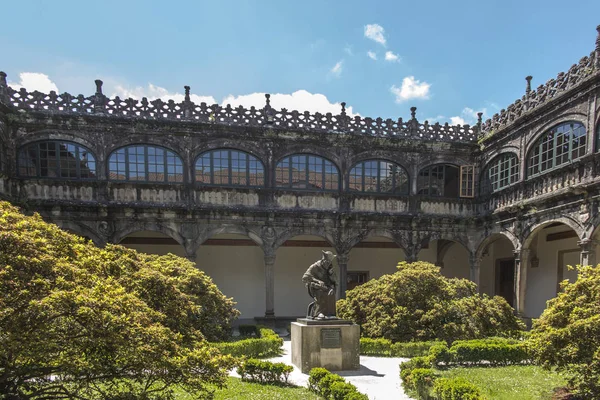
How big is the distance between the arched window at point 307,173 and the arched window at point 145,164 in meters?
4.08

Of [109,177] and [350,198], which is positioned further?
[350,198]

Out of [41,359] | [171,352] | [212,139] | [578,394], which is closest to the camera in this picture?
[41,359]

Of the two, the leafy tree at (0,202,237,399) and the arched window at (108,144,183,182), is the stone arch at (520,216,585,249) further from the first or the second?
the arched window at (108,144,183,182)

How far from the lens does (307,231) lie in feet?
53.6

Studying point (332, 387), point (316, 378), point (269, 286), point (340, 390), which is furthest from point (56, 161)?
point (340, 390)

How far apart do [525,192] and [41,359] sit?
15.0 metres

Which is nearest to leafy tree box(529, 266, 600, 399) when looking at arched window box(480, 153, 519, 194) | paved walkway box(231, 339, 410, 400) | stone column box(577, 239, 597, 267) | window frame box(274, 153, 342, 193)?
paved walkway box(231, 339, 410, 400)

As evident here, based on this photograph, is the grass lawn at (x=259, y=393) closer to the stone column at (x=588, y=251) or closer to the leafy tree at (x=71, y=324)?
the leafy tree at (x=71, y=324)

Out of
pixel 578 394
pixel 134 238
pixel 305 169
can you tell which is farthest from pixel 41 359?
pixel 134 238

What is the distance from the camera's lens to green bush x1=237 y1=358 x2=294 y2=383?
26.5 ft

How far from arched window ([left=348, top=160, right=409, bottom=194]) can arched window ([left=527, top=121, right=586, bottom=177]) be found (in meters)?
4.86

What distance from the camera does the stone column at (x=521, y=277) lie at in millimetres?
14609

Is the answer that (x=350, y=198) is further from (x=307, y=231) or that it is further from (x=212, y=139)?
(x=212, y=139)

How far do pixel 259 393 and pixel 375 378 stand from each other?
2729 mm
